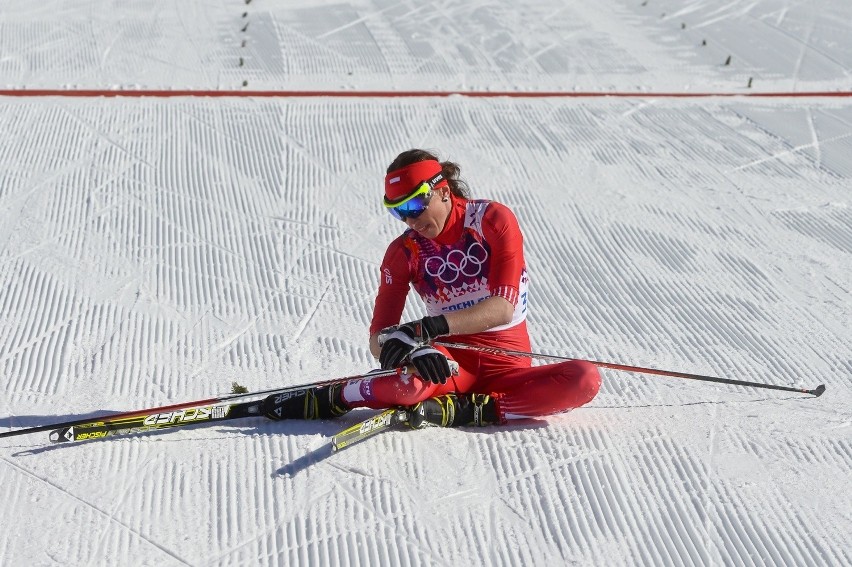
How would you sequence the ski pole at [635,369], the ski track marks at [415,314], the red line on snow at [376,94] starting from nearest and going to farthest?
the ski track marks at [415,314] → the ski pole at [635,369] → the red line on snow at [376,94]

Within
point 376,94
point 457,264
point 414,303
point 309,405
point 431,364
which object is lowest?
point 376,94

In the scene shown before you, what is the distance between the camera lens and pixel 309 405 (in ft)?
10.8

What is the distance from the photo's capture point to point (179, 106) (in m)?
7.14

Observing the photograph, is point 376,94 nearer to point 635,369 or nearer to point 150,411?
point 635,369

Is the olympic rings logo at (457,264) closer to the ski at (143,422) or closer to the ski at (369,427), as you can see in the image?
the ski at (369,427)

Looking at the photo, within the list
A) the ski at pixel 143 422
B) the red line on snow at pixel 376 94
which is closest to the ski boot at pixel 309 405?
the ski at pixel 143 422

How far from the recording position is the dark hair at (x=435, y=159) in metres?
3.14

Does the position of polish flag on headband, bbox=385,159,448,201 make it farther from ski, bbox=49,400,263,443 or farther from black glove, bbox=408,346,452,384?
ski, bbox=49,400,263,443

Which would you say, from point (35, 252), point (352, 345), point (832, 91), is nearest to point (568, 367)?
point (352, 345)

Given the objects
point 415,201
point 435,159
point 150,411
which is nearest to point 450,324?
point 415,201

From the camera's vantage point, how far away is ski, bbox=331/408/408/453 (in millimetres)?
3029

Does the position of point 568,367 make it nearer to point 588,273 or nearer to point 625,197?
point 588,273

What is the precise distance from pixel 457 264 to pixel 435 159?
0.39 meters

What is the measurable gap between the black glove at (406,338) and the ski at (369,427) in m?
0.19
